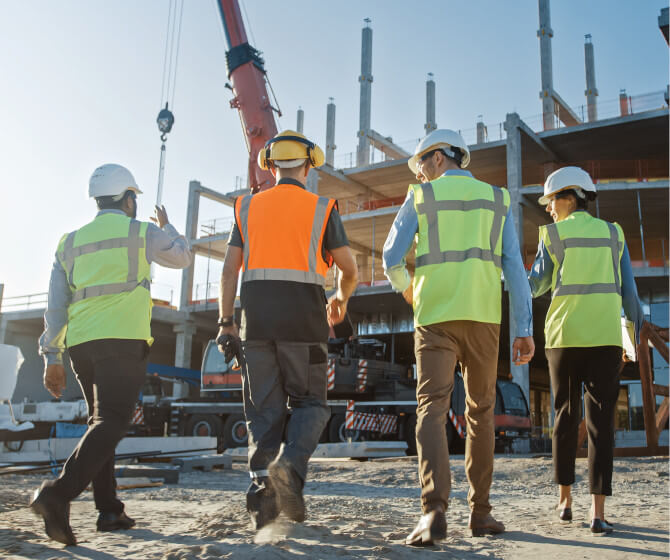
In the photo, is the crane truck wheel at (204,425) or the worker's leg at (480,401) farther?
the crane truck wheel at (204,425)

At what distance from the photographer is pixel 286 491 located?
241cm

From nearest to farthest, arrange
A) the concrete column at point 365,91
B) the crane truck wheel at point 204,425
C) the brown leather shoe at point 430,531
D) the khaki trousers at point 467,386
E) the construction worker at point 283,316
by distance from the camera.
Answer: the brown leather shoe at point 430,531 → the construction worker at point 283,316 → the khaki trousers at point 467,386 → the crane truck wheel at point 204,425 → the concrete column at point 365,91

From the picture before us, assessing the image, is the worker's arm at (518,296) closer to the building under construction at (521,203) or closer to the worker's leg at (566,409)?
the worker's leg at (566,409)

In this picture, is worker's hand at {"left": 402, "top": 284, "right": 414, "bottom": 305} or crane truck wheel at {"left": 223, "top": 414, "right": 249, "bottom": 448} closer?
worker's hand at {"left": 402, "top": 284, "right": 414, "bottom": 305}

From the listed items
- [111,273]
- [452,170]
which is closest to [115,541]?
[111,273]

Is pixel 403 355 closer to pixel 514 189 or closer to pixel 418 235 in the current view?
pixel 514 189

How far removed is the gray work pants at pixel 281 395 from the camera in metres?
2.57

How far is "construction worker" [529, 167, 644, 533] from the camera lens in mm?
3098

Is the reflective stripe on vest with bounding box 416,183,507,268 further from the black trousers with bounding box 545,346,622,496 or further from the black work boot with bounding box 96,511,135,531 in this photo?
the black work boot with bounding box 96,511,135,531

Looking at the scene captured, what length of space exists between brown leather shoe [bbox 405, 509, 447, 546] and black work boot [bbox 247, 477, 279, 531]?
504mm

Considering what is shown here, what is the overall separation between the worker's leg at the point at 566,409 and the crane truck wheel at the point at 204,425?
46.4 feet

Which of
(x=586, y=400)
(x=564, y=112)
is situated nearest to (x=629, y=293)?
(x=586, y=400)

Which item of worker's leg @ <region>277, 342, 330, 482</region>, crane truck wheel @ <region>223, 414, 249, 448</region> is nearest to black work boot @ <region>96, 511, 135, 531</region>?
worker's leg @ <region>277, 342, 330, 482</region>

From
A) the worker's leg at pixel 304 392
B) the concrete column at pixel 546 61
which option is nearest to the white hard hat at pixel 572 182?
the worker's leg at pixel 304 392
